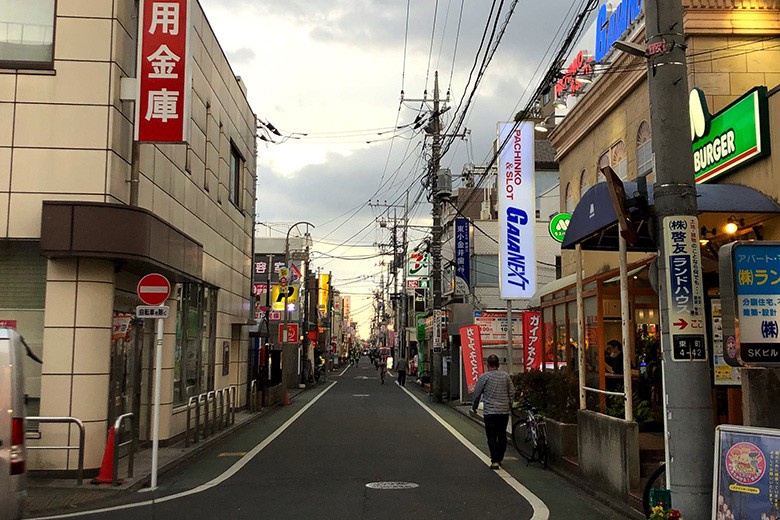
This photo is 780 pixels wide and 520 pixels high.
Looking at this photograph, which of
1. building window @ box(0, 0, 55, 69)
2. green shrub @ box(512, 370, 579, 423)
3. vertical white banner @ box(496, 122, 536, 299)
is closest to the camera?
building window @ box(0, 0, 55, 69)

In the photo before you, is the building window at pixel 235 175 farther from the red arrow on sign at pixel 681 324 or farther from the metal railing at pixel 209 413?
the red arrow on sign at pixel 681 324

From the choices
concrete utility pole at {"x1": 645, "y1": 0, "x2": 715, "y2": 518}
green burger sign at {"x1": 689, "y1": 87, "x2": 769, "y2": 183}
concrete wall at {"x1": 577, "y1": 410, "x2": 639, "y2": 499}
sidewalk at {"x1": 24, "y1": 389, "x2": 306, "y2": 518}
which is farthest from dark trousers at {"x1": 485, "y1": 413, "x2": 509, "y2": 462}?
concrete utility pole at {"x1": 645, "y1": 0, "x2": 715, "y2": 518}

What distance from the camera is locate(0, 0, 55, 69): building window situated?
37.9 ft

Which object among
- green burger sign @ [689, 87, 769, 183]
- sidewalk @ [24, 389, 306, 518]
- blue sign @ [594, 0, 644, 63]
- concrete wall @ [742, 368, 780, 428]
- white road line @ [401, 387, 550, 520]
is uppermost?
blue sign @ [594, 0, 644, 63]

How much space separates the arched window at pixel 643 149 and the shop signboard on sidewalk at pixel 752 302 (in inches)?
317

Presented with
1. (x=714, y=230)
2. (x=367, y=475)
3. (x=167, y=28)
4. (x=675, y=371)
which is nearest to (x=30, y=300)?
(x=167, y=28)

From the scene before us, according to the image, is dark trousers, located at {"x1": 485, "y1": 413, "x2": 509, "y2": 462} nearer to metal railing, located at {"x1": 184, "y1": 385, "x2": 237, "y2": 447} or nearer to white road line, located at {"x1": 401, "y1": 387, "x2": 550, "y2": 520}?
white road line, located at {"x1": 401, "y1": 387, "x2": 550, "y2": 520}

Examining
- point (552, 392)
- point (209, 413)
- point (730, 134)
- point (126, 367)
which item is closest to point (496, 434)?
point (552, 392)

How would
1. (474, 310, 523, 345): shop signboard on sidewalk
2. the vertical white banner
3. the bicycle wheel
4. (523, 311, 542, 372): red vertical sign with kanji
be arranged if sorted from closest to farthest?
the bicycle wheel, the vertical white banner, (523, 311, 542, 372): red vertical sign with kanji, (474, 310, 523, 345): shop signboard on sidewalk

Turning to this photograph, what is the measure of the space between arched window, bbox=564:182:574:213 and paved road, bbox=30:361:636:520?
661 cm

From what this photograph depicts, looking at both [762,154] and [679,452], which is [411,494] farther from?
[762,154]

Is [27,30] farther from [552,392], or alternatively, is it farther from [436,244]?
[436,244]

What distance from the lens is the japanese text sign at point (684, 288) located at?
21.2ft

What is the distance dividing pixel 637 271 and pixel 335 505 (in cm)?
621
